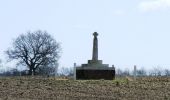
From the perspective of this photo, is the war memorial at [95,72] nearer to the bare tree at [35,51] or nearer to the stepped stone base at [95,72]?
the stepped stone base at [95,72]

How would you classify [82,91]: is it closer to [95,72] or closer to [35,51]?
[95,72]

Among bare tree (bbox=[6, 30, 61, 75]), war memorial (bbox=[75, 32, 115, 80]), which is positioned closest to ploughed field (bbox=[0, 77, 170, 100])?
war memorial (bbox=[75, 32, 115, 80])

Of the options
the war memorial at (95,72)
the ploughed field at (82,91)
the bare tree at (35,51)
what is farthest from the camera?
the bare tree at (35,51)

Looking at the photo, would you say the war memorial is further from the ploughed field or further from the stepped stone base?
the ploughed field

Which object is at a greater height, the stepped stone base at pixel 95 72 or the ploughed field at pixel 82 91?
the stepped stone base at pixel 95 72

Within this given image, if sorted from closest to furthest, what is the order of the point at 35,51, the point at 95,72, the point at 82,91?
the point at 82,91 < the point at 95,72 < the point at 35,51

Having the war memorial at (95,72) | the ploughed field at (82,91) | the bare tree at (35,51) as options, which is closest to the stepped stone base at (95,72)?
the war memorial at (95,72)

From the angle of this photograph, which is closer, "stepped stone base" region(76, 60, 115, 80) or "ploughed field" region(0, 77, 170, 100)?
"ploughed field" region(0, 77, 170, 100)

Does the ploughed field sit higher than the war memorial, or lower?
lower

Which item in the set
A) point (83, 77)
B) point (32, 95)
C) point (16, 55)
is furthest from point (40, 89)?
point (16, 55)

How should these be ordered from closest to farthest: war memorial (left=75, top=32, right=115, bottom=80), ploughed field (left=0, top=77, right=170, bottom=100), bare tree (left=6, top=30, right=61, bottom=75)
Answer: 1. ploughed field (left=0, top=77, right=170, bottom=100)
2. war memorial (left=75, top=32, right=115, bottom=80)
3. bare tree (left=6, top=30, right=61, bottom=75)

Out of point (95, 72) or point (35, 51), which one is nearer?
point (95, 72)

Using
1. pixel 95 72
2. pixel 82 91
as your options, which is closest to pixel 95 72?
pixel 95 72

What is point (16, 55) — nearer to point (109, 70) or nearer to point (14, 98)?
point (109, 70)
